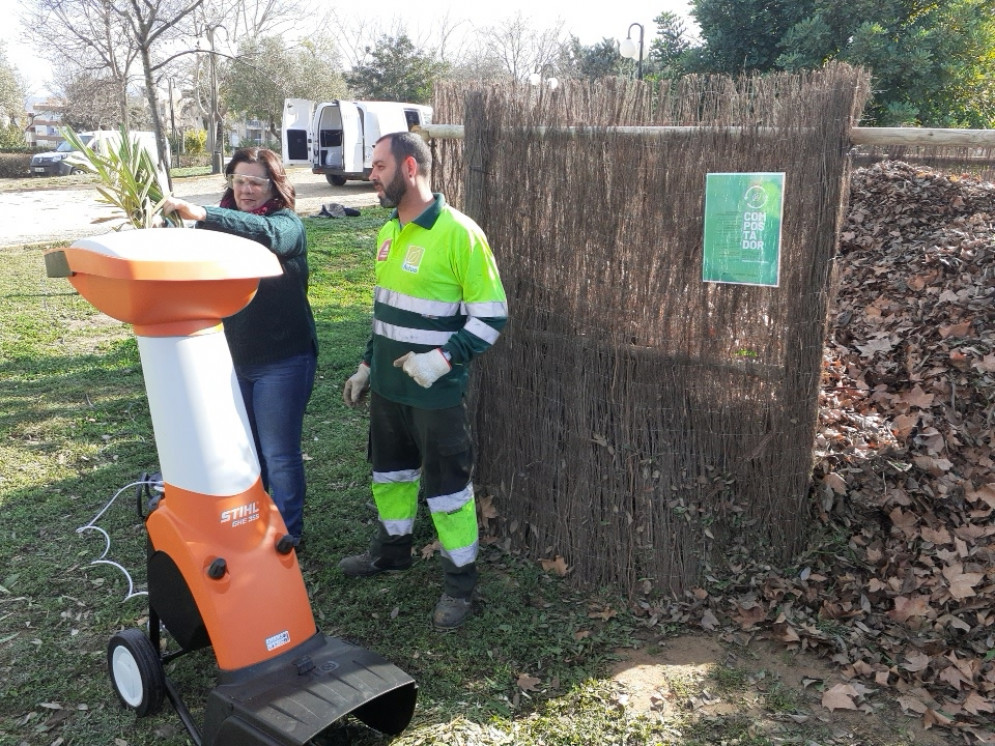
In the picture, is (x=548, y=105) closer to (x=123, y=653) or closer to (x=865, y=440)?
(x=865, y=440)

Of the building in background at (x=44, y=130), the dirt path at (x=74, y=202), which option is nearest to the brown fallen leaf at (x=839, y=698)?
the dirt path at (x=74, y=202)

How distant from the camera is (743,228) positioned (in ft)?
11.9

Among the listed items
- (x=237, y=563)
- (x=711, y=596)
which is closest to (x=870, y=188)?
(x=711, y=596)

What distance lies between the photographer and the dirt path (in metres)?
14.6

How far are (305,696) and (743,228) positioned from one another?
2.64m

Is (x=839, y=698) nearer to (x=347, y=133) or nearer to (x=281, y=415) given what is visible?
(x=281, y=415)

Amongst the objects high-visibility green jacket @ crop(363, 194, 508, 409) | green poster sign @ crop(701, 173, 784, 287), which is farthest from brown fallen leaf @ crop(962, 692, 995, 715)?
high-visibility green jacket @ crop(363, 194, 508, 409)

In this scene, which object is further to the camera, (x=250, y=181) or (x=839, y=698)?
(x=250, y=181)

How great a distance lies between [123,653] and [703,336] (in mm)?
2849

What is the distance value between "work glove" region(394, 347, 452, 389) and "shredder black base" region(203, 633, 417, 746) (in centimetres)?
111

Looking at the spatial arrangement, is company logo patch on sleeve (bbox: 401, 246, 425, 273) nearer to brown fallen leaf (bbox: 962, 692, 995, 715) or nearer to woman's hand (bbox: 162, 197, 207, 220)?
woman's hand (bbox: 162, 197, 207, 220)

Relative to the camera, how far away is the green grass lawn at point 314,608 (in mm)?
3145

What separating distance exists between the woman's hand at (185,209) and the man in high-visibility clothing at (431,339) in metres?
0.77

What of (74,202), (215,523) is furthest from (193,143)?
(215,523)
